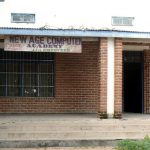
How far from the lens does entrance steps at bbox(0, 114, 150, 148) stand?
13870 millimetres

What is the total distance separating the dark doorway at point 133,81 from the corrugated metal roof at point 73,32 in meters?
3.07

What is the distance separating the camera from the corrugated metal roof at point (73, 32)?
15766 millimetres

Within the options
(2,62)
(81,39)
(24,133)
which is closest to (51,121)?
(24,133)

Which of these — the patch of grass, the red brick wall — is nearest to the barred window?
the red brick wall

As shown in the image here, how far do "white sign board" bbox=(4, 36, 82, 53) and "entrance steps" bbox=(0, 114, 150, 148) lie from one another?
2.14 meters

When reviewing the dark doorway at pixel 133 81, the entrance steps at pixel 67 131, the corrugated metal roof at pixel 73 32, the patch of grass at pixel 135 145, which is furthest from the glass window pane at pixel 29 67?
the patch of grass at pixel 135 145

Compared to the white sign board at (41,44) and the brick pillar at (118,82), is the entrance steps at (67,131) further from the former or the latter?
the white sign board at (41,44)

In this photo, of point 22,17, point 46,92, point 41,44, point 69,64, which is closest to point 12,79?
point 46,92

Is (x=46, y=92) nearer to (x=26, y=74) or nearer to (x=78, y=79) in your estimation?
(x=26, y=74)

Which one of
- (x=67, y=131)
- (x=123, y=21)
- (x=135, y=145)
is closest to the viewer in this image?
(x=135, y=145)

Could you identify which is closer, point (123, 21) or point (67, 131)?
point (67, 131)

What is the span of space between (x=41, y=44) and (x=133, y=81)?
4.75 metres

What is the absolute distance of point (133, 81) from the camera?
19.6 meters

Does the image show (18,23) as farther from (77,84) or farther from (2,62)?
(77,84)
